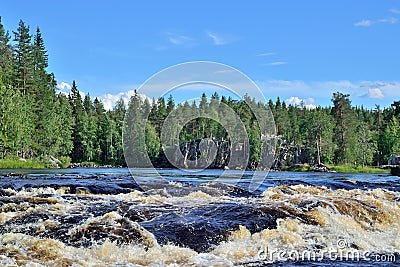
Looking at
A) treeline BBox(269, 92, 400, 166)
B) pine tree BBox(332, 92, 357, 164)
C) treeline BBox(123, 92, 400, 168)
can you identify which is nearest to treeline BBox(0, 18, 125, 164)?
treeline BBox(123, 92, 400, 168)

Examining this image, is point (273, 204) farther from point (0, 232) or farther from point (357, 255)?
point (0, 232)

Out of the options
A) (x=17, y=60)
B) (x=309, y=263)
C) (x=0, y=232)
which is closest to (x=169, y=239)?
(x=309, y=263)

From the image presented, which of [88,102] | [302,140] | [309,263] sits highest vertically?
[88,102]

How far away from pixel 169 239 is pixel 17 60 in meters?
68.5

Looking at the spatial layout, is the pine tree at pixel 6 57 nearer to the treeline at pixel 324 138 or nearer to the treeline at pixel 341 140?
the treeline at pixel 324 138

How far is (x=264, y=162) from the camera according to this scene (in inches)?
2677

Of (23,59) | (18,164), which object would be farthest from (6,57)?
(18,164)

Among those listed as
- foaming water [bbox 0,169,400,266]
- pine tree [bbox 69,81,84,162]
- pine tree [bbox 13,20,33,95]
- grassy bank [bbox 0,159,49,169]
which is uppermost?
pine tree [bbox 13,20,33,95]

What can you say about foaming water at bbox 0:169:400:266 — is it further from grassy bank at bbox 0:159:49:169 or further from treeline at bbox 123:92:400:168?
treeline at bbox 123:92:400:168

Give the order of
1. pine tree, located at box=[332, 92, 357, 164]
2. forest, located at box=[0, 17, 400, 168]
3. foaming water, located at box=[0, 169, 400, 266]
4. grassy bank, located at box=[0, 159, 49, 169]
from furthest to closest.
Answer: pine tree, located at box=[332, 92, 357, 164]
forest, located at box=[0, 17, 400, 168]
grassy bank, located at box=[0, 159, 49, 169]
foaming water, located at box=[0, 169, 400, 266]

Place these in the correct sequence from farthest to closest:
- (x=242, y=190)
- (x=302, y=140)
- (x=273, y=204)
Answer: (x=302, y=140)
(x=242, y=190)
(x=273, y=204)

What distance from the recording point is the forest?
6462 centimetres

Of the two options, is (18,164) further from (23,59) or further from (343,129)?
(343,129)

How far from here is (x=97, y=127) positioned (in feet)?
333
